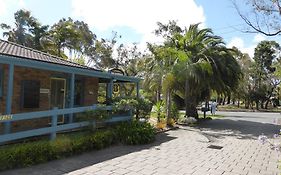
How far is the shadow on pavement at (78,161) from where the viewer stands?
257 inches

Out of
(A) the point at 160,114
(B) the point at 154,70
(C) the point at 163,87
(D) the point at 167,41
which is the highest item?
(D) the point at 167,41

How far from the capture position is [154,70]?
1792cm

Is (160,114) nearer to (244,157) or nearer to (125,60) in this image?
(244,157)

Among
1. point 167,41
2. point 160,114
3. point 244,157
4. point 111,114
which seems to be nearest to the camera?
point 244,157

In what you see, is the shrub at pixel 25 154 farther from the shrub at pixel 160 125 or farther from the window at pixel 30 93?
the shrub at pixel 160 125

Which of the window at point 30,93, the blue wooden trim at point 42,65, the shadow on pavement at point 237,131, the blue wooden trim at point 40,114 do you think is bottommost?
the shadow on pavement at point 237,131

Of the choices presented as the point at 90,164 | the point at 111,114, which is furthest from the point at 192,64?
the point at 90,164

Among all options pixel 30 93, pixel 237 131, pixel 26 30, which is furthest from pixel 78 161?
pixel 26 30

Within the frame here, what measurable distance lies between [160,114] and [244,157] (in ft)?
25.3

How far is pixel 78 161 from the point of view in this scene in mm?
7680

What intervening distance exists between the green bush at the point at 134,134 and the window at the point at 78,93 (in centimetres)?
321

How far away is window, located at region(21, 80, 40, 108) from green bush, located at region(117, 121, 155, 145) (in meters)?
3.53

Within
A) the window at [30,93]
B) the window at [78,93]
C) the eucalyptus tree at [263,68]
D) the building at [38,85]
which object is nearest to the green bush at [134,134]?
the building at [38,85]

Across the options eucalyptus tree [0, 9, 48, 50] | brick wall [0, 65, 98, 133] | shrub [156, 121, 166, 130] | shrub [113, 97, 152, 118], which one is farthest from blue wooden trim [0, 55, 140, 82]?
eucalyptus tree [0, 9, 48, 50]
